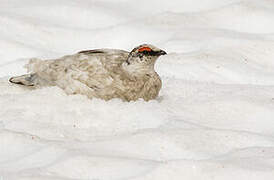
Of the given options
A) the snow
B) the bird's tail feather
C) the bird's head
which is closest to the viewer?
the snow

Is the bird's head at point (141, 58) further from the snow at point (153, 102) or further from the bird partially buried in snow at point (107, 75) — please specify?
the snow at point (153, 102)

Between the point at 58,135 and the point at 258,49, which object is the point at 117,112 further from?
the point at 258,49

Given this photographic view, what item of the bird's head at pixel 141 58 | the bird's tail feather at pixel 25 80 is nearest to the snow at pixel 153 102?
the bird's tail feather at pixel 25 80

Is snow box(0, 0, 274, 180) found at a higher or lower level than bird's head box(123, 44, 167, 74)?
lower

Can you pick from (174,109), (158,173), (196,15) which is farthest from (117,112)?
(196,15)

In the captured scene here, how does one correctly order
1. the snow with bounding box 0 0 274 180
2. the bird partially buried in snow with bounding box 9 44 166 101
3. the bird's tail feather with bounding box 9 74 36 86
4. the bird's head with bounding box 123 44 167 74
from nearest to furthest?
the snow with bounding box 0 0 274 180 → the bird partially buried in snow with bounding box 9 44 166 101 → the bird's head with bounding box 123 44 167 74 → the bird's tail feather with bounding box 9 74 36 86

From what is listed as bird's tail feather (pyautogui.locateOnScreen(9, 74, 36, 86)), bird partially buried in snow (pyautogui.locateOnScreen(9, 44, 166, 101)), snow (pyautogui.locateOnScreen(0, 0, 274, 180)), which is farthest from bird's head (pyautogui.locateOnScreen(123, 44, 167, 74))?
bird's tail feather (pyautogui.locateOnScreen(9, 74, 36, 86))

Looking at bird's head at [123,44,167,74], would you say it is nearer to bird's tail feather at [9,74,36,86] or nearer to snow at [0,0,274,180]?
snow at [0,0,274,180]
